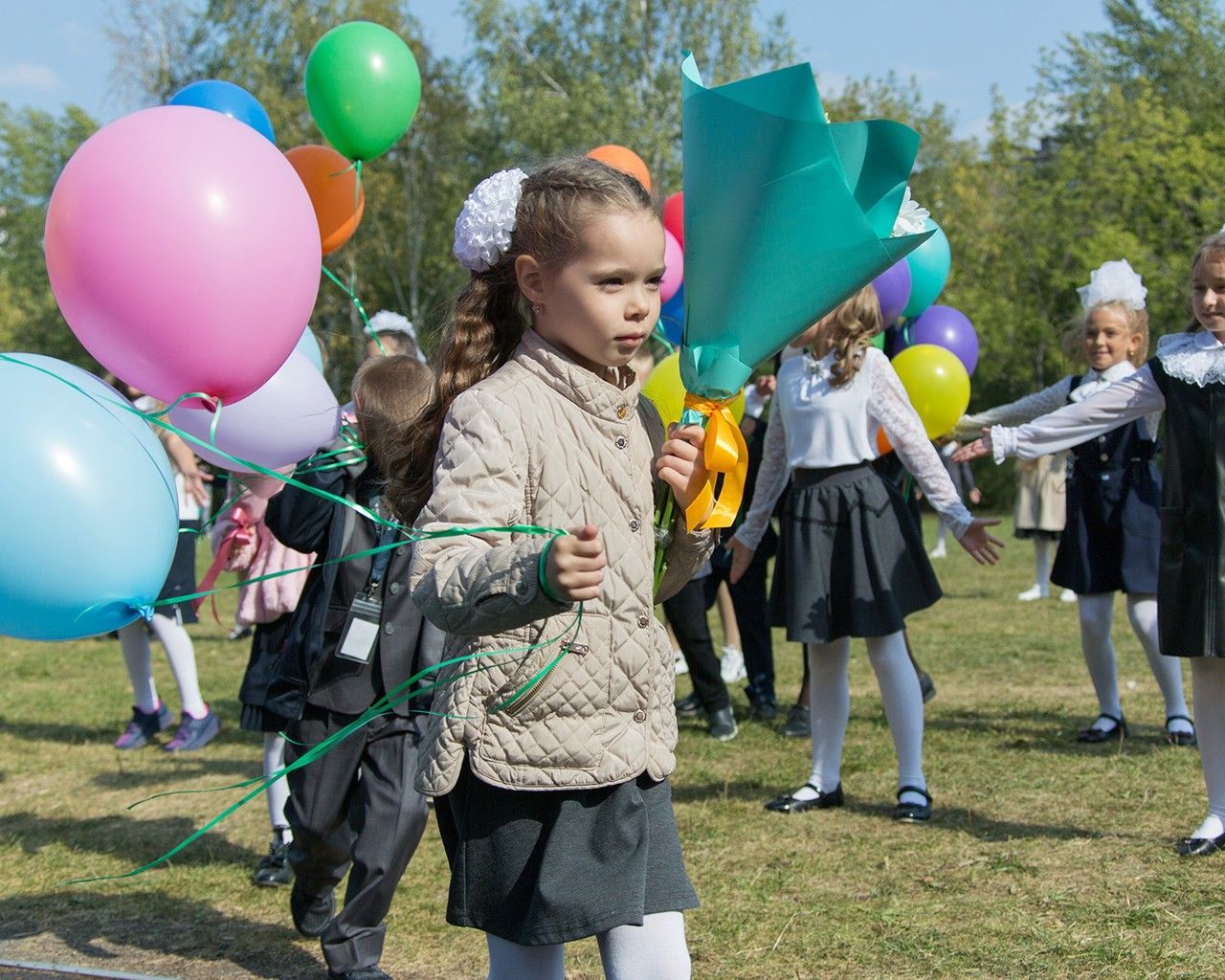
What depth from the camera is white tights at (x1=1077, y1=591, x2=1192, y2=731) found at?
557 cm

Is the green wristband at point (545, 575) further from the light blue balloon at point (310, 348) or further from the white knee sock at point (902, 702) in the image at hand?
the white knee sock at point (902, 702)

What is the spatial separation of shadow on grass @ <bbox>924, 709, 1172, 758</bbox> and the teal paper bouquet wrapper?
3.69 meters

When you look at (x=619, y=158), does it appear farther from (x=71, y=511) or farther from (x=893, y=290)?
(x=71, y=511)

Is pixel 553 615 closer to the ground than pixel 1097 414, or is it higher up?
closer to the ground

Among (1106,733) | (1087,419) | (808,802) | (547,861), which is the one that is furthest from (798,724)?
(547,861)

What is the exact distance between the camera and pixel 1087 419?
13.7 feet

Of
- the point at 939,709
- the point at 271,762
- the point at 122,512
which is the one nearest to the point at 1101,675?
the point at 939,709

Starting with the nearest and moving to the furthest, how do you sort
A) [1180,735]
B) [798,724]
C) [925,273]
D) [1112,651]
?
[1180,735] < [1112,651] < [925,273] < [798,724]

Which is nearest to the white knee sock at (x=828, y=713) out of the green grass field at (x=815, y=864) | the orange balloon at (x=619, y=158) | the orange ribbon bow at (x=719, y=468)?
the green grass field at (x=815, y=864)

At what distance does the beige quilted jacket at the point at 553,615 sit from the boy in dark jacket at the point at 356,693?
1.17 meters

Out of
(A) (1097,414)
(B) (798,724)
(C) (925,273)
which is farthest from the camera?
(B) (798,724)

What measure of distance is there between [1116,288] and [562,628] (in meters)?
4.26

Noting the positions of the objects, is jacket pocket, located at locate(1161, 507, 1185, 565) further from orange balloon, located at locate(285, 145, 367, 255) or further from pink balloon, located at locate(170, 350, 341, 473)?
orange balloon, located at locate(285, 145, 367, 255)

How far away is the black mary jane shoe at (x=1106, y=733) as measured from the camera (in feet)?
18.6
